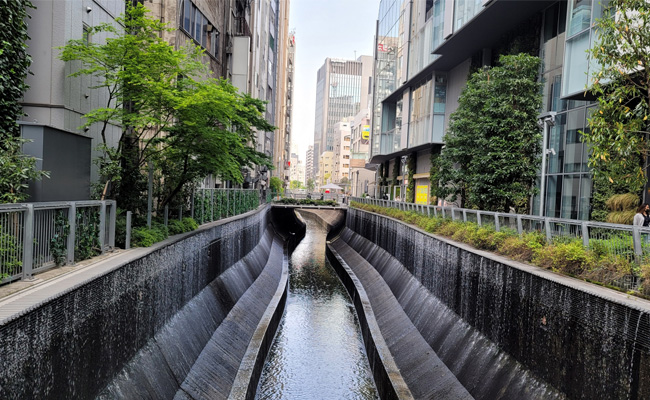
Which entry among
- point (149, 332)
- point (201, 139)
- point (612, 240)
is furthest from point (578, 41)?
point (149, 332)

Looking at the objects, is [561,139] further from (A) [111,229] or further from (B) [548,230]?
(A) [111,229]

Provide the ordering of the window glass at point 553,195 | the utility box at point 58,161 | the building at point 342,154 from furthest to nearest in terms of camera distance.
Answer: the building at point 342,154 < the window glass at point 553,195 < the utility box at point 58,161

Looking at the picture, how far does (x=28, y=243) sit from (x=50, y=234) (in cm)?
95

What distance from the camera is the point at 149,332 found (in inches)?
367

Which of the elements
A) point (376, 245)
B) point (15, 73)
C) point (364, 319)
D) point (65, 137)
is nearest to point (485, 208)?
point (364, 319)

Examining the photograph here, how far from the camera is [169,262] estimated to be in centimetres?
1117

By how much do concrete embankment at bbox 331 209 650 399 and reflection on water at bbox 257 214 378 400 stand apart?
1555 millimetres

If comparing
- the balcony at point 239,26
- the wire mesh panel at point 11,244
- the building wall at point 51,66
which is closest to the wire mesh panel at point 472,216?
the building wall at point 51,66

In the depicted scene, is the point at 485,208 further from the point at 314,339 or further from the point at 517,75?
the point at 314,339

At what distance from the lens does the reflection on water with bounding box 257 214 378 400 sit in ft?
43.2

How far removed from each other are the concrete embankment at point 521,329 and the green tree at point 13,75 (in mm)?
9576

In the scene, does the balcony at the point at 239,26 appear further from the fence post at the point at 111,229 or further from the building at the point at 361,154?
the building at the point at 361,154

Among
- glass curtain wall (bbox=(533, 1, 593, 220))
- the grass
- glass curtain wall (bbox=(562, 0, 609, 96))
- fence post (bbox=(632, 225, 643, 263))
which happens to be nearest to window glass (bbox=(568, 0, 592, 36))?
glass curtain wall (bbox=(562, 0, 609, 96))

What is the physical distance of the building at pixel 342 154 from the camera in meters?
155
